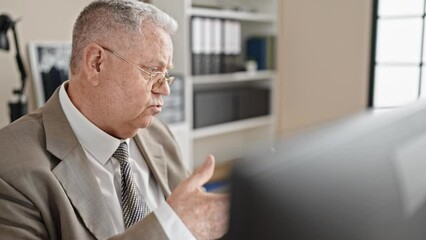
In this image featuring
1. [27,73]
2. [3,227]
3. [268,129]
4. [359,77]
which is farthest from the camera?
[268,129]

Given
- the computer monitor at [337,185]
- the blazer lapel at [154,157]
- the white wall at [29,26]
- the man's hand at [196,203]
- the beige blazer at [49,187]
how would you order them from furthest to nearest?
the white wall at [29,26] → the blazer lapel at [154,157] → the beige blazer at [49,187] → the man's hand at [196,203] → the computer monitor at [337,185]

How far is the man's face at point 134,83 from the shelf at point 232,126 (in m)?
2.01

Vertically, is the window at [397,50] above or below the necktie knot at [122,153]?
above

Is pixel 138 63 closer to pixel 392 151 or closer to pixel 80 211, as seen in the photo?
pixel 80 211

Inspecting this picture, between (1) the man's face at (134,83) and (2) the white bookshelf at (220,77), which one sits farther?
(2) the white bookshelf at (220,77)

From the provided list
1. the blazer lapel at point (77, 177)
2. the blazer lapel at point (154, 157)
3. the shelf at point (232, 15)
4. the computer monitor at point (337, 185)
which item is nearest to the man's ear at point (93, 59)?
the blazer lapel at point (77, 177)

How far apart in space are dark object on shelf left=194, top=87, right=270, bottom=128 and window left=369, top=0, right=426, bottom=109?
2.86 ft

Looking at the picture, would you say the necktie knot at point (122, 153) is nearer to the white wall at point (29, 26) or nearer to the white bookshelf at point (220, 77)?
the white wall at point (29, 26)

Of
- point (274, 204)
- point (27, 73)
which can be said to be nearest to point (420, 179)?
point (274, 204)

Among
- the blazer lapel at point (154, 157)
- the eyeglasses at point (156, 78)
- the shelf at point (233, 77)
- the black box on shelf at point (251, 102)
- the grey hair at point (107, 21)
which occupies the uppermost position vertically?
the grey hair at point (107, 21)

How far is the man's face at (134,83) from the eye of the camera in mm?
1020

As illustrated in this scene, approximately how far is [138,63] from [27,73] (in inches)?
55.0

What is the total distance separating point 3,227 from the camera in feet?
2.71

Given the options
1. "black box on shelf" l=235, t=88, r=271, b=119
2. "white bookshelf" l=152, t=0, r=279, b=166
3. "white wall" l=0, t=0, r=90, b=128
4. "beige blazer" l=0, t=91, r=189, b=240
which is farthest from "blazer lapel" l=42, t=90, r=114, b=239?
"black box on shelf" l=235, t=88, r=271, b=119
